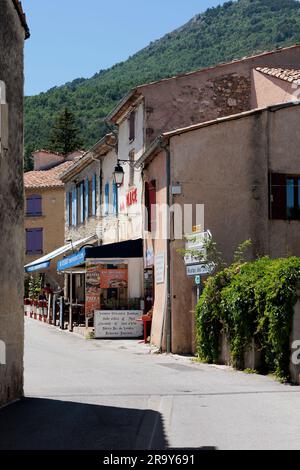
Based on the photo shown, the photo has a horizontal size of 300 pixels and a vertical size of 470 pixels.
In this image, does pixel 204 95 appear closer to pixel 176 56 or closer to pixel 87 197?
pixel 87 197

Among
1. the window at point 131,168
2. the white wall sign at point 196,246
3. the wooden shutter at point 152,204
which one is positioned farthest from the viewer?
the window at point 131,168

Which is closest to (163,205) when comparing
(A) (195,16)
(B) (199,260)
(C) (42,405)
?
(B) (199,260)

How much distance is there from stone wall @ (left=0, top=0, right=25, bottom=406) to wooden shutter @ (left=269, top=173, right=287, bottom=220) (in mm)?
10806

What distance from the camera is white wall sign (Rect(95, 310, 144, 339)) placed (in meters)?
25.4

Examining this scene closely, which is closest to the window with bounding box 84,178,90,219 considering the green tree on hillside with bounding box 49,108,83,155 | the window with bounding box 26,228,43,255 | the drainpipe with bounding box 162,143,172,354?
the drainpipe with bounding box 162,143,172,354

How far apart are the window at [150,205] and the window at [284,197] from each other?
361 cm

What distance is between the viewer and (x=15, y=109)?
12.1 meters

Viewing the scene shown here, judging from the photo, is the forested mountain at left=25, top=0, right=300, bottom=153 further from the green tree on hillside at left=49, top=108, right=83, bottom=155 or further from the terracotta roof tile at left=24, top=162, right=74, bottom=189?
the terracotta roof tile at left=24, top=162, right=74, bottom=189

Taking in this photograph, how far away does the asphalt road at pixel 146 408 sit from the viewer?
8.63m

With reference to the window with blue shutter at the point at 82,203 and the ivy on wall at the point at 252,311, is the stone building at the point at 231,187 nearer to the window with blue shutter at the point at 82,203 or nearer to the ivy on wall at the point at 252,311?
the ivy on wall at the point at 252,311

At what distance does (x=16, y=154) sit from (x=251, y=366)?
714 centimetres

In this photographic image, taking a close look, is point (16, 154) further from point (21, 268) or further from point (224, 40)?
point (224, 40)

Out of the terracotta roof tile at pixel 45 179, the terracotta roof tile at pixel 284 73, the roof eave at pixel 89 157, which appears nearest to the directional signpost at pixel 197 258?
the terracotta roof tile at pixel 284 73

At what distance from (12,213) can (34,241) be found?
4171cm
